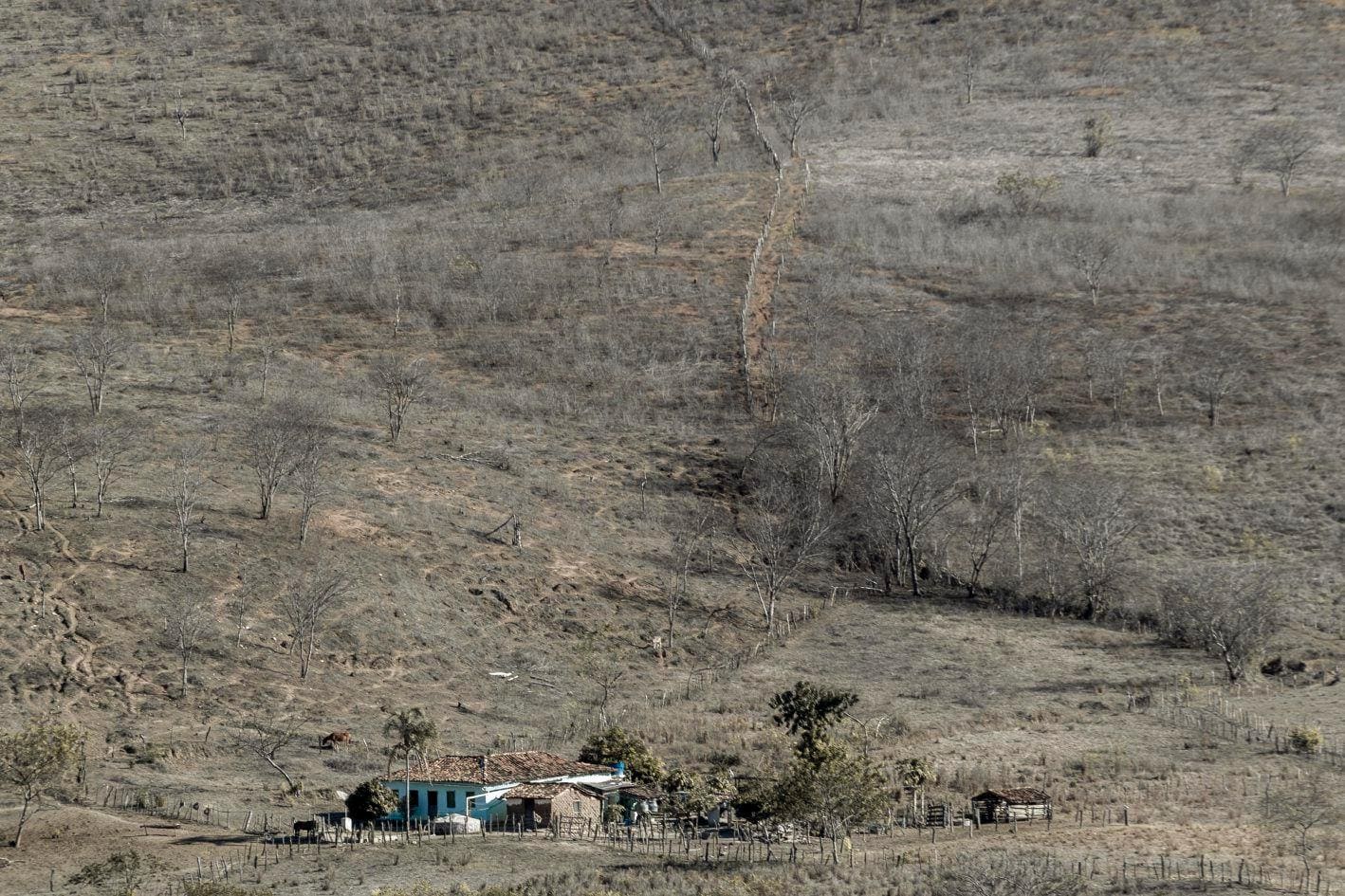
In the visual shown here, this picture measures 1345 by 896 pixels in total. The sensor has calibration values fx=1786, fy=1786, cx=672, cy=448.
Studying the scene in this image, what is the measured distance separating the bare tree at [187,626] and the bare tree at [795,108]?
7726 cm

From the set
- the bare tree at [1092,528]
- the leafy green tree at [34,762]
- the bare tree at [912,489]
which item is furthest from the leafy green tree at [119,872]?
the bare tree at [1092,528]

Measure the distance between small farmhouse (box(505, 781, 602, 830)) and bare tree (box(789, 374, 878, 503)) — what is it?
37.0 metres

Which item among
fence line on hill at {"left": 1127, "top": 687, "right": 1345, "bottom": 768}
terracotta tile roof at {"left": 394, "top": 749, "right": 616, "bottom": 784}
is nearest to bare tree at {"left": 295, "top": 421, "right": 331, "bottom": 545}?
terracotta tile roof at {"left": 394, "top": 749, "right": 616, "bottom": 784}

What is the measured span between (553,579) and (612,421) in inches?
781

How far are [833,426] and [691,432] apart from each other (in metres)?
8.88

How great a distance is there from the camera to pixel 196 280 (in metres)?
107

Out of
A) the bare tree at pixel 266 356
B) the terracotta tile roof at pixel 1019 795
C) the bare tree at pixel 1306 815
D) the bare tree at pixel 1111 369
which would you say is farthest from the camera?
the bare tree at pixel 1111 369

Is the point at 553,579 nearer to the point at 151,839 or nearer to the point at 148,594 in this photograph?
the point at 148,594

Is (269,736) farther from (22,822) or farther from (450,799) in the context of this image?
(22,822)

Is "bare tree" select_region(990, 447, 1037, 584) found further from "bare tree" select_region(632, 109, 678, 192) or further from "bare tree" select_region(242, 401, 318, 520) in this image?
"bare tree" select_region(632, 109, 678, 192)

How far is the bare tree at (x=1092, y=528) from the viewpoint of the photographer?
77938mm

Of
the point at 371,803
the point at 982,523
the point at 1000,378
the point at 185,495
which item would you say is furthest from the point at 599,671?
the point at 1000,378

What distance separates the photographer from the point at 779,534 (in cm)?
8200

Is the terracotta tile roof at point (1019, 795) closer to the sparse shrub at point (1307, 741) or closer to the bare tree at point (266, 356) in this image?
the sparse shrub at point (1307, 741)
